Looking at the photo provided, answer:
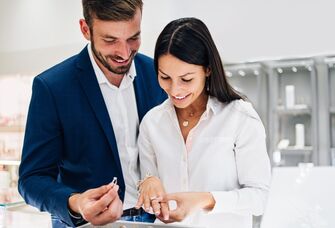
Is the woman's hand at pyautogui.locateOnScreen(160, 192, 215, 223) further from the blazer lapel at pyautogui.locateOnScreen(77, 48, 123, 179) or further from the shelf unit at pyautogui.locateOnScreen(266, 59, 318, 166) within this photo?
the shelf unit at pyautogui.locateOnScreen(266, 59, 318, 166)

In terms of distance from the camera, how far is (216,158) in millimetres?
855

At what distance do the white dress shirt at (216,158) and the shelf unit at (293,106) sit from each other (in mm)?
563

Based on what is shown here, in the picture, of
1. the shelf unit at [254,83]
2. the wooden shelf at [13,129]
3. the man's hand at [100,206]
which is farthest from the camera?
the wooden shelf at [13,129]

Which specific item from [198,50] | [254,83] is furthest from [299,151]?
[198,50]

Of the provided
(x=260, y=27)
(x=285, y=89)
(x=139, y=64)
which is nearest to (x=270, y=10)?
(x=260, y=27)

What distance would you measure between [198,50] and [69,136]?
1.14ft

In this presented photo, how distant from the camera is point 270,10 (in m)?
1.35

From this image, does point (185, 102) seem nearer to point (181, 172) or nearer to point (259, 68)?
point (181, 172)

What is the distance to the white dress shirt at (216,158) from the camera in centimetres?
81

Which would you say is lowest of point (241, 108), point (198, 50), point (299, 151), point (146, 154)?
point (299, 151)

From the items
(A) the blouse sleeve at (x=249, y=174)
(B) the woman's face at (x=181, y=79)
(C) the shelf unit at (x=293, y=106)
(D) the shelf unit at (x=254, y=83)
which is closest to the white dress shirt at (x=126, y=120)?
(B) the woman's face at (x=181, y=79)

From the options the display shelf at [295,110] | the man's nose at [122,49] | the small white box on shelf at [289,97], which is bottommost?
the display shelf at [295,110]

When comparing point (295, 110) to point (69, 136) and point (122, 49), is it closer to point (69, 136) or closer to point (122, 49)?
point (122, 49)

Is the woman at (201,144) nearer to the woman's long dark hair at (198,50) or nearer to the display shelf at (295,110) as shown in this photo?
Result: the woman's long dark hair at (198,50)
